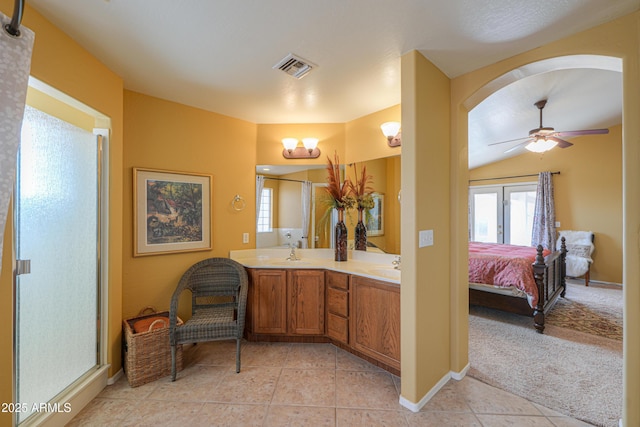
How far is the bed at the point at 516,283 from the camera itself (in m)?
3.00

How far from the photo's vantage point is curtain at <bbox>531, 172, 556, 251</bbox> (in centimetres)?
558

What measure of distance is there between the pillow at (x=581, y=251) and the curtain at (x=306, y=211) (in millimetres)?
5507

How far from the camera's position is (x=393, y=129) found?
265cm

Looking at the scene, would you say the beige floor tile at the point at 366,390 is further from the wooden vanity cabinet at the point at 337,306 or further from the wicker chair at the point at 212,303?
the wicker chair at the point at 212,303

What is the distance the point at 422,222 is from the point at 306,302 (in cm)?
147

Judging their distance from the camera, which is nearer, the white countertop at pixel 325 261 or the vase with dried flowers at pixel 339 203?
the white countertop at pixel 325 261

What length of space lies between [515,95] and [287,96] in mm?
2715

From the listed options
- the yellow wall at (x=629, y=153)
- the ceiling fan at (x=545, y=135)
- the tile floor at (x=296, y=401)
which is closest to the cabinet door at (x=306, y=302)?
the tile floor at (x=296, y=401)

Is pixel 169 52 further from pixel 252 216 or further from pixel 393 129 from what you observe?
pixel 393 129

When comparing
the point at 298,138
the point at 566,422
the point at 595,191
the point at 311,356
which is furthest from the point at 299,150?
the point at 595,191

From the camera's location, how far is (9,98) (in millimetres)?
783

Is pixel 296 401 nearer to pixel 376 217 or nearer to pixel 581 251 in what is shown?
pixel 376 217

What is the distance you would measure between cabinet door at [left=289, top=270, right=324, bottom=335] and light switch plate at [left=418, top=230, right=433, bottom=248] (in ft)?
3.78

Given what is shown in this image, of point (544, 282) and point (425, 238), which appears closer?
point (425, 238)
